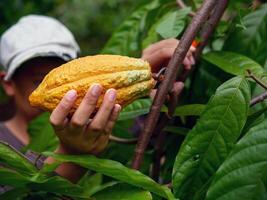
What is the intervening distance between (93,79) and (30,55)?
1.11m

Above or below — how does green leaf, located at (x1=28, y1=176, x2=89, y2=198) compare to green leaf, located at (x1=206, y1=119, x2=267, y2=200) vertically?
below

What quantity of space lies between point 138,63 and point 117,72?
0.17ft

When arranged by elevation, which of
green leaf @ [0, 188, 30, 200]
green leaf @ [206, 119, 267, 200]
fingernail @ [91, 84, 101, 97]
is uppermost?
fingernail @ [91, 84, 101, 97]

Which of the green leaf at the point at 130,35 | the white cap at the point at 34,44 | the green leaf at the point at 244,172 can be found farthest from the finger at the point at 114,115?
the white cap at the point at 34,44

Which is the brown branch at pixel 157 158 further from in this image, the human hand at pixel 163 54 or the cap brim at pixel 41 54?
the cap brim at pixel 41 54

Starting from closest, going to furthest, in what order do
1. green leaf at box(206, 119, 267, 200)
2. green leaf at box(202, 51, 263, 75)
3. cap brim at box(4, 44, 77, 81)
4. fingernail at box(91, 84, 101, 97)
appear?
green leaf at box(206, 119, 267, 200) < fingernail at box(91, 84, 101, 97) < green leaf at box(202, 51, 263, 75) < cap brim at box(4, 44, 77, 81)

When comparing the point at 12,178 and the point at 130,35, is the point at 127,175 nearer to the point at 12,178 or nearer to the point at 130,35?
the point at 12,178

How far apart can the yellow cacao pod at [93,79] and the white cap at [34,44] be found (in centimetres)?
103

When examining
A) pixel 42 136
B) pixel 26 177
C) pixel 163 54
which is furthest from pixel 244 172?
pixel 42 136

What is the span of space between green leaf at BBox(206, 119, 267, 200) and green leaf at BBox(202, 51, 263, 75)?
0.99 feet

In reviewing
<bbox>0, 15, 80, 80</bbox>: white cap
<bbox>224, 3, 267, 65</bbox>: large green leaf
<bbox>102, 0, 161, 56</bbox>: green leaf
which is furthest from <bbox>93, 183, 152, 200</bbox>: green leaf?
<bbox>0, 15, 80, 80</bbox>: white cap

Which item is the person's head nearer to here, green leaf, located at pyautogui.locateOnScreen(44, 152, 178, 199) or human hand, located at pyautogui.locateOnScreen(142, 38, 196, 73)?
human hand, located at pyautogui.locateOnScreen(142, 38, 196, 73)

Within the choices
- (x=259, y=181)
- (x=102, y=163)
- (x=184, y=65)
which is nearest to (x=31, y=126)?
(x=184, y=65)

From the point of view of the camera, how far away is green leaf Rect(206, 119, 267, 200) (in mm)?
839
